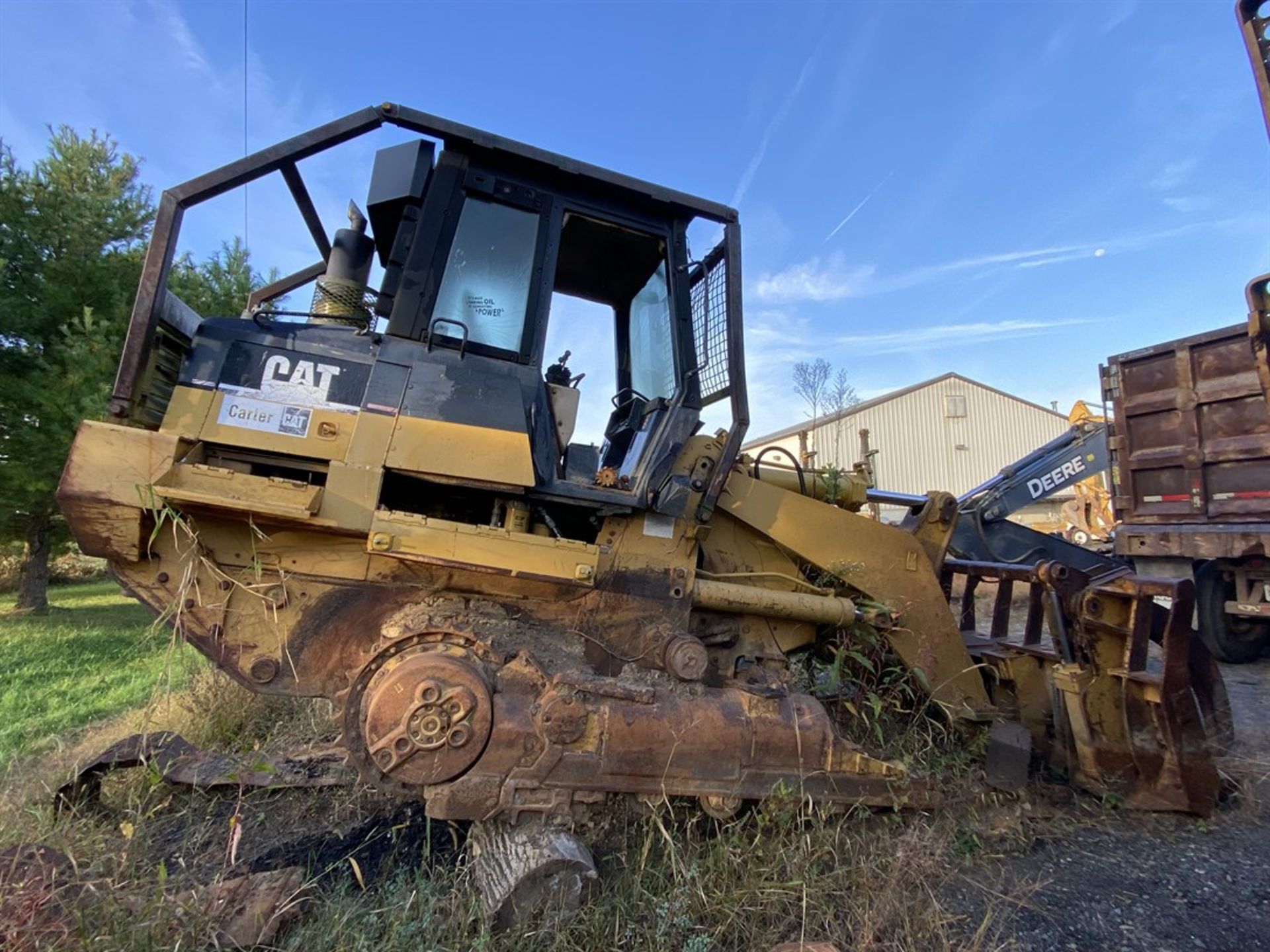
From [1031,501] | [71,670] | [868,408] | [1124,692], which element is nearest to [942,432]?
[868,408]

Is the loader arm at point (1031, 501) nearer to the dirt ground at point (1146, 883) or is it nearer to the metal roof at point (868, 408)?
the dirt ground at point (1146, 883)

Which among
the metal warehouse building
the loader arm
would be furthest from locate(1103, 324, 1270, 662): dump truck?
the metal warehouse building

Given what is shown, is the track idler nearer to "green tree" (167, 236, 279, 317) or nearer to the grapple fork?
the grapple fork

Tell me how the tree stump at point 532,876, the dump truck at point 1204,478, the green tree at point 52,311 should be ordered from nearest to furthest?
1. the tree stump at point 532,876
2. the dump truck at point 1204,478
3. the green tree at point 52,311

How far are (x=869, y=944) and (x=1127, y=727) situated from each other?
86.0 inches

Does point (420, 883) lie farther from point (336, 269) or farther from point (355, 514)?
point (336, 269)

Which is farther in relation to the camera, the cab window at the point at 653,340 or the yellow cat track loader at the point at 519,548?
the cab window at the point at 653,340

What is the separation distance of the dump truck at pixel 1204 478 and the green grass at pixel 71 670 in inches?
343

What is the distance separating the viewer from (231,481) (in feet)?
8.42

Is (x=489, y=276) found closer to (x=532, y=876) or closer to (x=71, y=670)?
(x=532, y=876)

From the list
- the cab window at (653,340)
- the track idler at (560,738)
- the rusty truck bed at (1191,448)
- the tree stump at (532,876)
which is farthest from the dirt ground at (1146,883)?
the rusty truck bed at (1191,448)

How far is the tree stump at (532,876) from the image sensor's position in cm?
237

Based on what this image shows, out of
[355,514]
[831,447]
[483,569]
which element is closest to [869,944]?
[483,569]

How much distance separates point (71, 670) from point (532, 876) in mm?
7171
